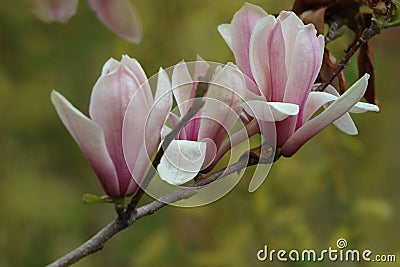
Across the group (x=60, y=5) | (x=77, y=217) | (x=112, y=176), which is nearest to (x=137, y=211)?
(x=112, y=176)

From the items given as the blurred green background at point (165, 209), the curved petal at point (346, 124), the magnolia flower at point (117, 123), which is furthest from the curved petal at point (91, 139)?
the blurred green background at point (165, 209)

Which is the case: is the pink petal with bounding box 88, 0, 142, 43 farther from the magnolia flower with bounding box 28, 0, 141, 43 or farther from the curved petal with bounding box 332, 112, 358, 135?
the curved petal with bounding box 332, 112, 358, 135

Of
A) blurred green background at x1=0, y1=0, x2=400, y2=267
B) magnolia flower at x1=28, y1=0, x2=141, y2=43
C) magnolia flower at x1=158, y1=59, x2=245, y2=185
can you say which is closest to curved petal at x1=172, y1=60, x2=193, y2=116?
magnolia flower at x1=158, y1=59, x2=245, y2=185

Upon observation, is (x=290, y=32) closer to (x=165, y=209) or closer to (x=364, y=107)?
(x=364, y=107)

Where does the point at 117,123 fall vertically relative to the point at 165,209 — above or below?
above

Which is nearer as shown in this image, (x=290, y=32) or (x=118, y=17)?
(x=290, y=32)

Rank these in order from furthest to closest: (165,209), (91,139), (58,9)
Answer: (165,209) < (58,9) < (91,139)

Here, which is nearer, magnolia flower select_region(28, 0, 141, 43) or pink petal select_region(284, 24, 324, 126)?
pink petal select_region(284, 24, 324, 126)

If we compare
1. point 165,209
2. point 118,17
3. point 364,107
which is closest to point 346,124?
point 364,107
